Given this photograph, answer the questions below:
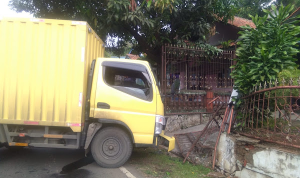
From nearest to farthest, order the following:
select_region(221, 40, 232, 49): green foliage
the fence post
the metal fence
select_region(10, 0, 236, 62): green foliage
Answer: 1. the metal fence
2. select_region(10, 0, 236, 62): green foliage
3. the fence post
4. select_region(221, 40, 232, 49): green foliage

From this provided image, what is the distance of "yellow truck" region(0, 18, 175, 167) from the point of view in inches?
183

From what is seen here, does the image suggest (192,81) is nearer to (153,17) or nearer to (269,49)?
(153,17)

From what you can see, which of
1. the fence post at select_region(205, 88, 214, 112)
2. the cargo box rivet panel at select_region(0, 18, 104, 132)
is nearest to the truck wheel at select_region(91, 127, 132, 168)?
the cargo box rivet panel at select_region(0, 18, 104, 132)

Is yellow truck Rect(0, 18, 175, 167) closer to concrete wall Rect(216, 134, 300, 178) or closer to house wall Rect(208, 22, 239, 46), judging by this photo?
concrete wall Rect(216, 134, 300, 178)

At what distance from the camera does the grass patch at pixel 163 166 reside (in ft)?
15.4

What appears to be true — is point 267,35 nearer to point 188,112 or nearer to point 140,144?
point 140,144

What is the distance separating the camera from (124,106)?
15.6 ft

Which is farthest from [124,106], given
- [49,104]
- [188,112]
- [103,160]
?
[188,112]

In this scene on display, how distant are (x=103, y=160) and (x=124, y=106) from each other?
48.4 inches

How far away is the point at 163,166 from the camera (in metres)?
5.20

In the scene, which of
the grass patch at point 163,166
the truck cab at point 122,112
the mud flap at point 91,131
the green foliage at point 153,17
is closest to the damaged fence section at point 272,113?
the grass patch at point 163,166

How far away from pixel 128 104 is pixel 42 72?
1901mm

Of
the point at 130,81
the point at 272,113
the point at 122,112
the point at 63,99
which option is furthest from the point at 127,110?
the point at 272,113

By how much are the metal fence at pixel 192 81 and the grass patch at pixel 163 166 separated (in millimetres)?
2485
